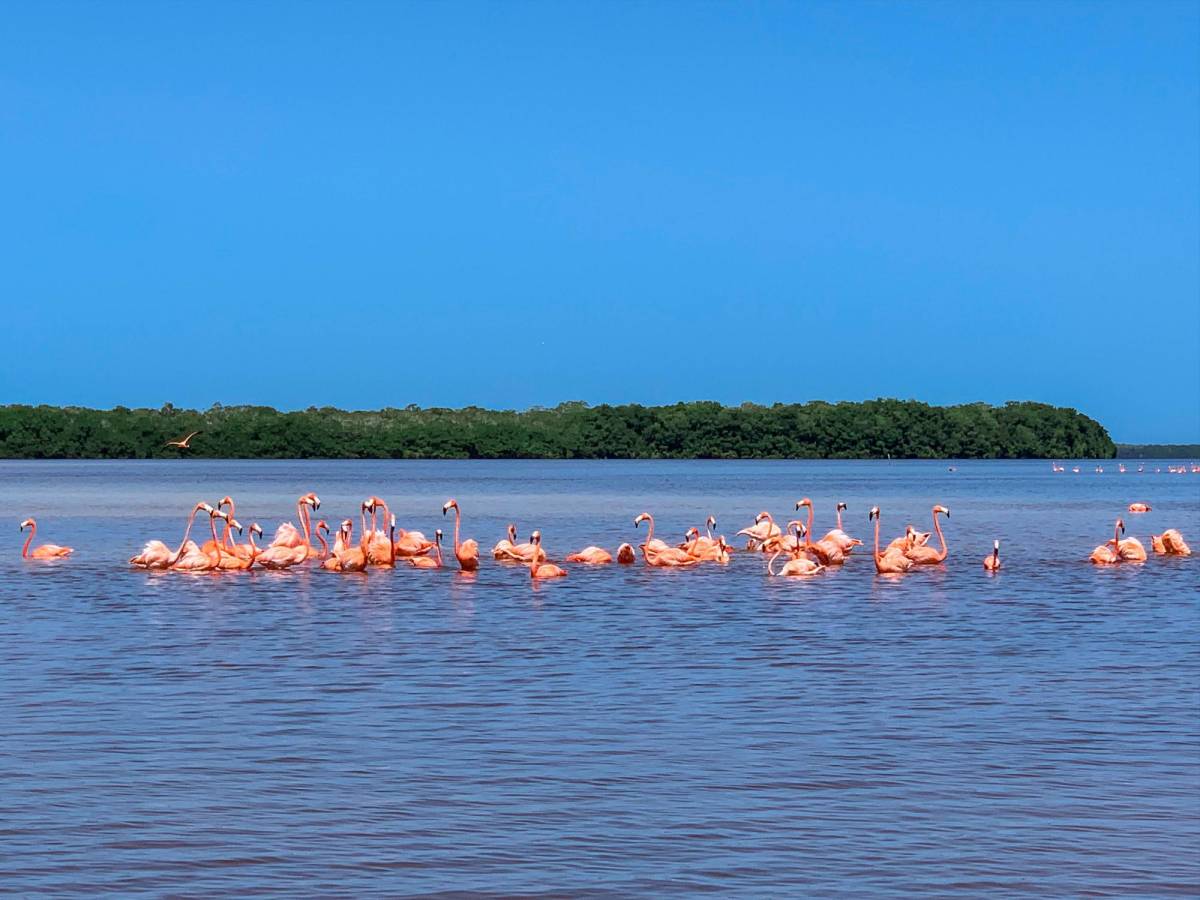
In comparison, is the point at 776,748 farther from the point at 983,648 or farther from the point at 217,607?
the point at 217,607

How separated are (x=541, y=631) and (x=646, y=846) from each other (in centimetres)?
1120

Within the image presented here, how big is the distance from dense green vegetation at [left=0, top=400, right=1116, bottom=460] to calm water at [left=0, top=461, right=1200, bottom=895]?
16502 cm

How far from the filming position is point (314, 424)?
19262cm

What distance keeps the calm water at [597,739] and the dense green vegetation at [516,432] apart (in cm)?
16502

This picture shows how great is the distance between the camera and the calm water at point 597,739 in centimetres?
1054

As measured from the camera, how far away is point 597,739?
14.2 metres

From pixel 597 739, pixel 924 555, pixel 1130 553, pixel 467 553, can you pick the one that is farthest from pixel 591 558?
pixel 597 739

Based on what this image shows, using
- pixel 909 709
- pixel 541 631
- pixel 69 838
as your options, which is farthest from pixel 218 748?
pixel 541 631

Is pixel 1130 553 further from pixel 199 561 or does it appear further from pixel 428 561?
pixel 199 561

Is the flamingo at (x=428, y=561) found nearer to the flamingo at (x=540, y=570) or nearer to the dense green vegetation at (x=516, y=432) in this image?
the flamingo at (x=540, y=570)

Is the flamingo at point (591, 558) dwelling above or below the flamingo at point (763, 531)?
below

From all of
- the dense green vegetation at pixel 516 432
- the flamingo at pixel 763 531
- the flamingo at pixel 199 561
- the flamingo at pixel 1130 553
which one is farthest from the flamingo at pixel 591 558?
the dense green vegetation at pixel 516 432

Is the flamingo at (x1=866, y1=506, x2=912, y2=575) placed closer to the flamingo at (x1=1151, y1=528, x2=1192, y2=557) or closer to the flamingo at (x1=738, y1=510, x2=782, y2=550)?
the flamingo at (x1=738, y1=510, x2=782, y2=550)

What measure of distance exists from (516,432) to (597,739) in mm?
183855
